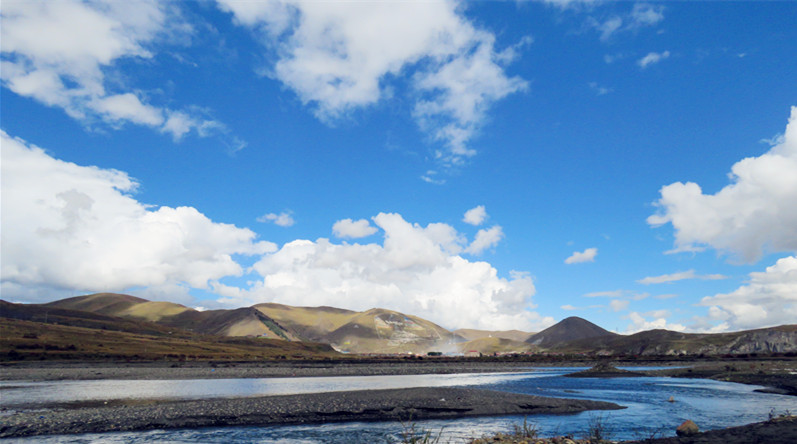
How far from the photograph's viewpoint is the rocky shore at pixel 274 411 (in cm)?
3416

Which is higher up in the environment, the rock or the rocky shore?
the rock

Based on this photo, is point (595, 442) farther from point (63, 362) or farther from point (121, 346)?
point (121, 346)

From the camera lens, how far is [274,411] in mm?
39750

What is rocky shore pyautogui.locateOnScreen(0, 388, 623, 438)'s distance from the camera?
34.2m

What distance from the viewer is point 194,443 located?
1129 inches

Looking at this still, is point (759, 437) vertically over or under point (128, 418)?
over

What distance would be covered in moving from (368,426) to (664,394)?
147ft

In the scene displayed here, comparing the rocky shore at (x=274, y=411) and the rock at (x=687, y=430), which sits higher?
the rock at (x=687, y=430)

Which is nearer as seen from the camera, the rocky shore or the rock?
the rock

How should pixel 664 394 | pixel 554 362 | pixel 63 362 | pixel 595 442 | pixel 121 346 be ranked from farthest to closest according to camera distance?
pixel 554 362 → pixel 121 346 → pixel 63 362 → pixel 664 394 → pixel 595 442

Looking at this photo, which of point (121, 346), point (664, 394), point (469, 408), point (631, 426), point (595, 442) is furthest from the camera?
point (121, 346)

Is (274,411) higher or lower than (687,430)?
lower

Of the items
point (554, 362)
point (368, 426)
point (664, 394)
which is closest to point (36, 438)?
point (368, 426)

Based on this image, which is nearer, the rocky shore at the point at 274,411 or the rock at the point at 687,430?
the rock at the point at 687,430
